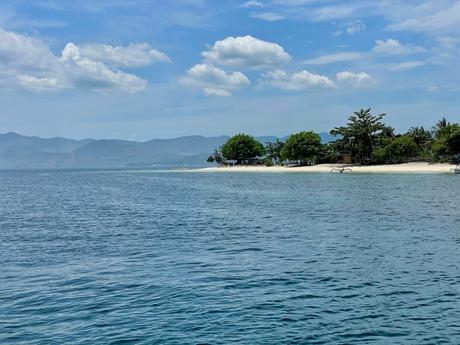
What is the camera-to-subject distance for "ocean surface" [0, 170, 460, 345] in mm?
16547

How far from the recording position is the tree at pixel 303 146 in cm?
18688

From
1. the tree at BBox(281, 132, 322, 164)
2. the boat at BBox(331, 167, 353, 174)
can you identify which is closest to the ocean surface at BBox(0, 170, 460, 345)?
the boat at BBox(331, 167, 353, 174)

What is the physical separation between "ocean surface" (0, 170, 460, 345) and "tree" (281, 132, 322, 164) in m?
142

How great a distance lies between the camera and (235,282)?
22.8m

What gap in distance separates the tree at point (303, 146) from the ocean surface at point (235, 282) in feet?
467

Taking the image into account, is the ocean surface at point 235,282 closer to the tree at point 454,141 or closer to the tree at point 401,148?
the tree at point 454,141

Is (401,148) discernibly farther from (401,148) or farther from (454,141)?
(454,141)

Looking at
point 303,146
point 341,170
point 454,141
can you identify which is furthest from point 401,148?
point 303,146

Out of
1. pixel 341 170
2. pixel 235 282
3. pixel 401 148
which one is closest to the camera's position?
pixel 235 282

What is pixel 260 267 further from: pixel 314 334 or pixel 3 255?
pixel 3 255

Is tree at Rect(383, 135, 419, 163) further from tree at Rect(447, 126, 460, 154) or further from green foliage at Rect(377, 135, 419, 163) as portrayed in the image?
tree at Rect(447, 126, 460, 154)

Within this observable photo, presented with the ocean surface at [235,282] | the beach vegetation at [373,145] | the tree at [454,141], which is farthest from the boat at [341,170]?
the ocean surface at [235,282]

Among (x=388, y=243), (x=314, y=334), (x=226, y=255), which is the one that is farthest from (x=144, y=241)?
(x=314, y=334)

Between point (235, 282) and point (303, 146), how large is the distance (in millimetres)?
166121
